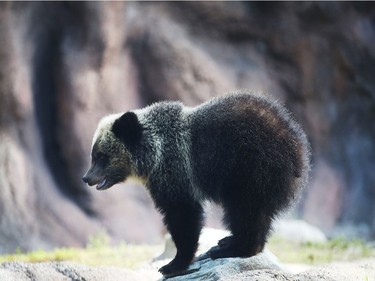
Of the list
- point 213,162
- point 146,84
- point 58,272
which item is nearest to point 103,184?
point 58,272

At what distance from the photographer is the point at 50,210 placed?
39.1 feet

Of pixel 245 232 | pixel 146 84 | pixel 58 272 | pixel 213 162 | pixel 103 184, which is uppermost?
pixel 146 84

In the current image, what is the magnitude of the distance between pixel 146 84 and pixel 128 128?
671cm

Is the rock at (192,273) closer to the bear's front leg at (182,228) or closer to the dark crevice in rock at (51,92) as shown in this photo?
the bear's front leg at (182,228)

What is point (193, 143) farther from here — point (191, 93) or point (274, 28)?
point (274, 28)

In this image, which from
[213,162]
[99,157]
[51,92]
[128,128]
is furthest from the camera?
[51,92]

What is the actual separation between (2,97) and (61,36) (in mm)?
1658

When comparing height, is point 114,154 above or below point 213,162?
above

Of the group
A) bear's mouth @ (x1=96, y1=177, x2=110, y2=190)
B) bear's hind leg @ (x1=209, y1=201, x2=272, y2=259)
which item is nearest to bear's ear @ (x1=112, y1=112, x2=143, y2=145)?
bear's mouth @ (x1=96, y1=177, x2=110, y2=190)

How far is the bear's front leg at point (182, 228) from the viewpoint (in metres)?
6.33

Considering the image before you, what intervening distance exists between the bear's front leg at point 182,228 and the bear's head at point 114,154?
624mm

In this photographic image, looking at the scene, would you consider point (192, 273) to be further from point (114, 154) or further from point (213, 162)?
point (114, 154)

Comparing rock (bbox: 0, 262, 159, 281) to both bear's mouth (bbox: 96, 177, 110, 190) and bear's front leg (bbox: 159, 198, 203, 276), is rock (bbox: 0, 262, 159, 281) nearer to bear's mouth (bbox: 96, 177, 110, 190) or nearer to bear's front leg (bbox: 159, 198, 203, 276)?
bear's front leg (bbox: 159, 198, 203, 276)

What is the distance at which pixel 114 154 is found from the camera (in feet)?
22.1
